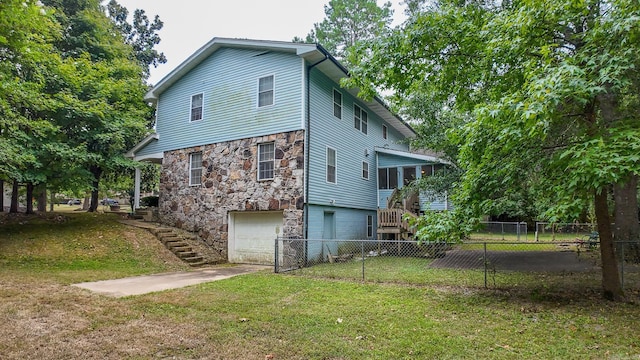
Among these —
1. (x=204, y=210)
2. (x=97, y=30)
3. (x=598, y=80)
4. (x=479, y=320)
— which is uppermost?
(x=97, y=30)

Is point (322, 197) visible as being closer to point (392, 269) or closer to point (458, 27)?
point (392, 269)

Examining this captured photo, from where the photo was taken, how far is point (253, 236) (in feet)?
40.4

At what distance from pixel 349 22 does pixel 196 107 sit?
18789mm

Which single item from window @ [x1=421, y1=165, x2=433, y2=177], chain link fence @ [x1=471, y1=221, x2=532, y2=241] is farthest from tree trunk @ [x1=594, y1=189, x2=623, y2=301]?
chain link fence @ [x1=471, y1=221, x2=532, y2=241]

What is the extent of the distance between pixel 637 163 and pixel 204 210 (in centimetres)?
1179

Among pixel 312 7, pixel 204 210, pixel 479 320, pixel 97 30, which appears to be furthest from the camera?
pixel 312 7

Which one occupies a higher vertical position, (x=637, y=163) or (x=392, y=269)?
(x=637, y=163)

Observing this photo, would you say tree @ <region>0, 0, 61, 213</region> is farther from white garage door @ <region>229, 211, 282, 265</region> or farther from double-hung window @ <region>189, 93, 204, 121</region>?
white garage door @ <region>229, 211, 282, 265</region>

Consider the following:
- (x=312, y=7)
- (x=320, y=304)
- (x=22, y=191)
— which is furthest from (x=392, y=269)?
(x=312, y=7)

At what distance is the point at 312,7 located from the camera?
2966 centimetres

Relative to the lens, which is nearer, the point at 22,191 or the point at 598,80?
the point at 598,80

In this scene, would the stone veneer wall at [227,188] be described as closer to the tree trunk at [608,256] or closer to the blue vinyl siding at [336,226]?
the blue vinyl siding at [336,226]

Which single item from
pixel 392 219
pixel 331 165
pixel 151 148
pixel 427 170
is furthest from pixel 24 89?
pixel 427 170

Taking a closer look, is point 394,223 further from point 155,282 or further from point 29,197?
point 29,197
